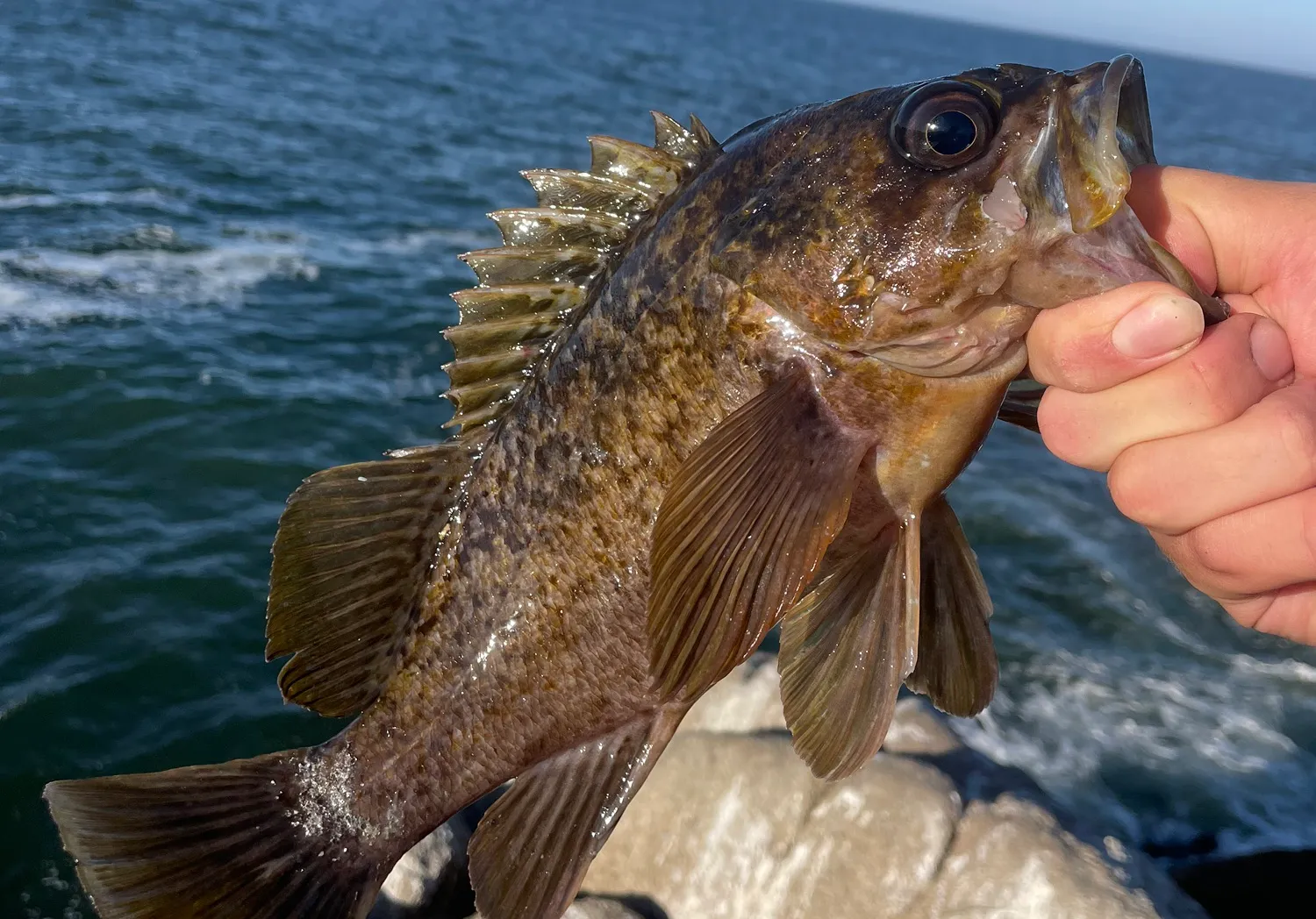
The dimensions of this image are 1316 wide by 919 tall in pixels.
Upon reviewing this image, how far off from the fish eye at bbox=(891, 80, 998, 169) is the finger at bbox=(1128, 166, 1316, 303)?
17.3 inches

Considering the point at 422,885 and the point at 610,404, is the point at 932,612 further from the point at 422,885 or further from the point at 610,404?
the point at 422,885

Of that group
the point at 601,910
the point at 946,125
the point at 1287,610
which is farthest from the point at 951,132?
the point at 601,910

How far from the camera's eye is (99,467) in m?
Answer: 7.91

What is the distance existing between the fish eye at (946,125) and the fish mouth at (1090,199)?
0.12m

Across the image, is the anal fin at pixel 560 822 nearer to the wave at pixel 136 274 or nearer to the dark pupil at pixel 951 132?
the dark pupil at pixel 951 132

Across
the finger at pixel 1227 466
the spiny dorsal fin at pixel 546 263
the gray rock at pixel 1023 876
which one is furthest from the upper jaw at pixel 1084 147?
the gray rock at pixel 1023 876

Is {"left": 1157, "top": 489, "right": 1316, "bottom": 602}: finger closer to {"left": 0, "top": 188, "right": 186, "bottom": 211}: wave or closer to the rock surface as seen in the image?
the rock surface

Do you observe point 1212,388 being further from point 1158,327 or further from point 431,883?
point 431,883

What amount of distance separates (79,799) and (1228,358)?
2.81 meters

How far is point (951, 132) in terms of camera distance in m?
2.12

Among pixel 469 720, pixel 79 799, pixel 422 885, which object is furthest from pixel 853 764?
pixel 422 885

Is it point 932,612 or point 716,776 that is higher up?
point 932,612

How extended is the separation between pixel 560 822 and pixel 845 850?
84.2 inches

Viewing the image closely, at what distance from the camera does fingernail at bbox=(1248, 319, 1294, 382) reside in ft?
6.75
